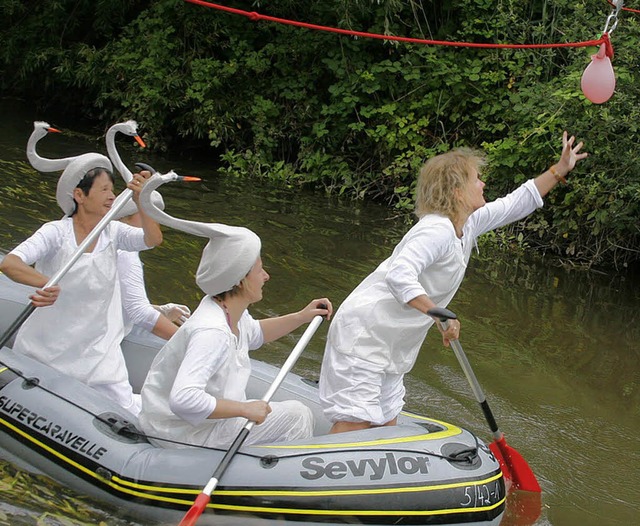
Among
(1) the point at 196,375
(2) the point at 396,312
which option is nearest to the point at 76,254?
(1) the point at 196,375

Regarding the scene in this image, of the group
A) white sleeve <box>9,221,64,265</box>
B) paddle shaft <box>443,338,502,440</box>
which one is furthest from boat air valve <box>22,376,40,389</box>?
paddle shaft <box>443,338,502,440</box>

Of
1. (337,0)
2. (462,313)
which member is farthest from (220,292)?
(337,0)

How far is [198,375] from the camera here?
3.19 metres

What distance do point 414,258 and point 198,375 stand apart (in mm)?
869

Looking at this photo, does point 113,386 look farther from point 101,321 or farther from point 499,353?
point 499,353

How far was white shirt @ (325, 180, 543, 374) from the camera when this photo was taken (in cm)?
353

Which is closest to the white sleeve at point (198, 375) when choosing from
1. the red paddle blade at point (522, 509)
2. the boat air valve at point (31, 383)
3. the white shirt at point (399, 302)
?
the white shirt at point (399, 302)

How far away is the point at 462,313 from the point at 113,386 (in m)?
3.33

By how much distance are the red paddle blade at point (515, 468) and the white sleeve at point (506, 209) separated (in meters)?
0.91

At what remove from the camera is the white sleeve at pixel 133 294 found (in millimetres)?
4555

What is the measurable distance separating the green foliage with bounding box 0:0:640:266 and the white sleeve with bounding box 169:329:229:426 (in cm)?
524

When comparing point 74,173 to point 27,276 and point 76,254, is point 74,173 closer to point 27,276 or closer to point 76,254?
point 76,254

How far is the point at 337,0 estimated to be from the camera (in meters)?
9.91

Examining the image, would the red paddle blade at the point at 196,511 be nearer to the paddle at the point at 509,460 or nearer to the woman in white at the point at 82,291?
the woman in white at the point at 82,291
